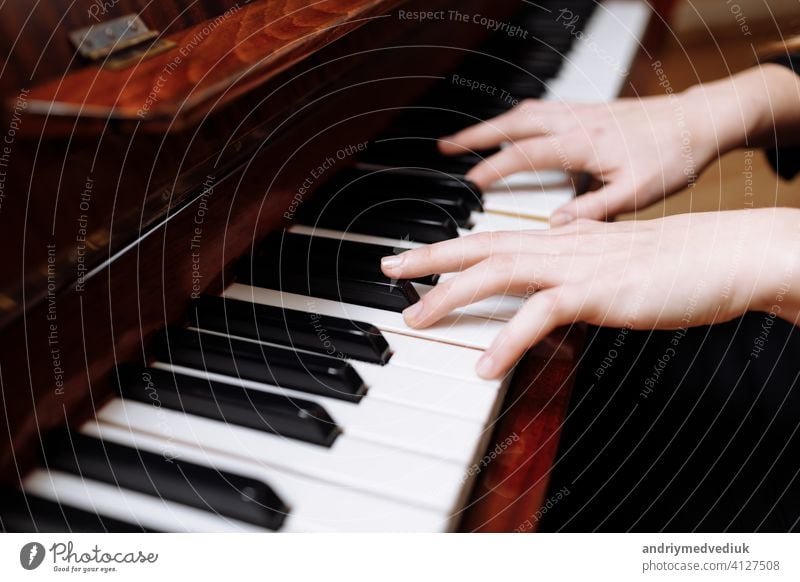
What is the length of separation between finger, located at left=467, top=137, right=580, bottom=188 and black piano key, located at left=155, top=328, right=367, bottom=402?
1.67 ft

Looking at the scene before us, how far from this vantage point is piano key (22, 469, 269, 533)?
57 cm

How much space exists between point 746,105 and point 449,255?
31.4 inches

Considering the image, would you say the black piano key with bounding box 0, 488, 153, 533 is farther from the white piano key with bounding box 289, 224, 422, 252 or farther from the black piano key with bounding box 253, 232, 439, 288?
the white piano key with bounding box 289, 224, 422, 252

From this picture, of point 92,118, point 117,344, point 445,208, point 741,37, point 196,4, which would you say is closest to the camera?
point 92,118

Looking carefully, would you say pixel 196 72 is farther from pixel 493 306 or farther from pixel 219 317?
pixel 493 306

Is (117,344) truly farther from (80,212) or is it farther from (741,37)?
(741,37)

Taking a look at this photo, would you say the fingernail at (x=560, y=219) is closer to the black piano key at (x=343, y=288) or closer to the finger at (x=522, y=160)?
the finger at (x=522, y=160)

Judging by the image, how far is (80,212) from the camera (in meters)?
0.60

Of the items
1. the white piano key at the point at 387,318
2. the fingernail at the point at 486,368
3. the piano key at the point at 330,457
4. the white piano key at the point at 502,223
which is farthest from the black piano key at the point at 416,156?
the piano key at the point at 330,457

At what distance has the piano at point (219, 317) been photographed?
0.57 meters

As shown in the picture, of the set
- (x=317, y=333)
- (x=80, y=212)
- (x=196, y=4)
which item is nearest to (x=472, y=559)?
(x=317, y=333)

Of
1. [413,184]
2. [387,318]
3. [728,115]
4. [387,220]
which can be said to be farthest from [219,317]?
[728,115]

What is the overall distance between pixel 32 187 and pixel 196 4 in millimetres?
342

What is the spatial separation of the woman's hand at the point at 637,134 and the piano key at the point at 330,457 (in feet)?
1.93
